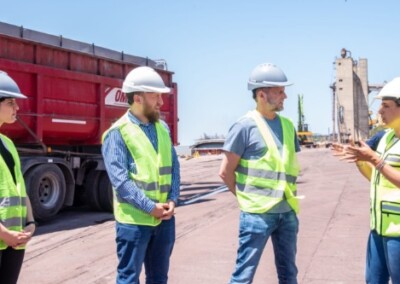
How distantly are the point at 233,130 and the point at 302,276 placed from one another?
2.43m

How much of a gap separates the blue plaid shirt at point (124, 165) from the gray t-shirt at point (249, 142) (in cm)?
53

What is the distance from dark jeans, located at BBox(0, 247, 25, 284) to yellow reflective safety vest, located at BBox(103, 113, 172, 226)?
2.24ft

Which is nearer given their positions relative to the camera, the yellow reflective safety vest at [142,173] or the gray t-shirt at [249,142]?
the yellow reflective safety vest at [142,173]

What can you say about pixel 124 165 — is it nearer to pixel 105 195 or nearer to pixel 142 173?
pixel 142 173

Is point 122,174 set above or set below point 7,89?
below

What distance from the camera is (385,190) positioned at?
3297 millimetres

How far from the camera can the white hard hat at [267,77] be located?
369 cm

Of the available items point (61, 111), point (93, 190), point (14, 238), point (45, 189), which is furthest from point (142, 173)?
point (93, 190)

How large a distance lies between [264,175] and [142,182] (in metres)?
0.83

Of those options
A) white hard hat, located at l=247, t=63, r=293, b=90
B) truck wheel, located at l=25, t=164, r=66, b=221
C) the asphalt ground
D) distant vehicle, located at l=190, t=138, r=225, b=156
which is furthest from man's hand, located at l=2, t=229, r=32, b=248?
distant vehicle, located at l=190, t=138, r=225, b=156

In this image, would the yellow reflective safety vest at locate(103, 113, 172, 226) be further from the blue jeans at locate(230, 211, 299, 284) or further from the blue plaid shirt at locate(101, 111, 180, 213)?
the blue jeans at locate(230, 211, 299, 284)

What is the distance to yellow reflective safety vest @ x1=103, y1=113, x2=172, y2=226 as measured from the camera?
3428 mm

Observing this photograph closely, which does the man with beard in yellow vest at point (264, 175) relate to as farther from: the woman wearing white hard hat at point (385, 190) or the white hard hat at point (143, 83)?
the white hard hat at point (143, 83)

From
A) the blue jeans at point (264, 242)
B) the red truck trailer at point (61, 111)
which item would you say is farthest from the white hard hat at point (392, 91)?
the red truck trailer at point (61, 111)
